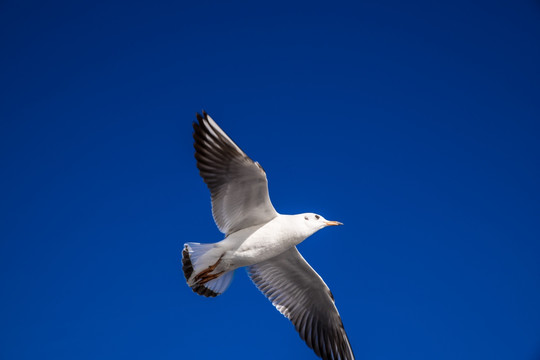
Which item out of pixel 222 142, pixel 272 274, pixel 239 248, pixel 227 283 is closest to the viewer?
pixel 222 142

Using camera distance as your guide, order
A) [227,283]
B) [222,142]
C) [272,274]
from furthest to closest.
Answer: [272,274], [227,283], [222,142]

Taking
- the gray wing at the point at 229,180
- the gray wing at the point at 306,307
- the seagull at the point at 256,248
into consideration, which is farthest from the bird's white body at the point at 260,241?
the gray wing at the point at 306,307

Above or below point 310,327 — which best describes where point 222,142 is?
above

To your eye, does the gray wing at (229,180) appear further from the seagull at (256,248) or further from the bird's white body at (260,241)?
the bird's white body at (260,241)

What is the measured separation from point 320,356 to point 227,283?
55.4 inches

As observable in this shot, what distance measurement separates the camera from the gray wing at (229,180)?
168 inches

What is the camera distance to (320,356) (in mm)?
5398

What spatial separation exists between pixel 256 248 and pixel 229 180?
69 cm

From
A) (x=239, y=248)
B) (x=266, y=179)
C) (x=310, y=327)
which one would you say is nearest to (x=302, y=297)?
(x=310, y=327)

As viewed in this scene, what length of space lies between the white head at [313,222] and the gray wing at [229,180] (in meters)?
0.29

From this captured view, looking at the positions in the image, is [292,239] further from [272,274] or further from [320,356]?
[320,356]

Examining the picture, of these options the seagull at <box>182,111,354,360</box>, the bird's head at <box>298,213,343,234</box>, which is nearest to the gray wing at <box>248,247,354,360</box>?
the seagull at <box>182,111,354,360</box>

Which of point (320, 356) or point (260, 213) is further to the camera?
point (320, 356)

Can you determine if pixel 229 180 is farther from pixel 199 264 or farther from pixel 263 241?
pixel 199 264
